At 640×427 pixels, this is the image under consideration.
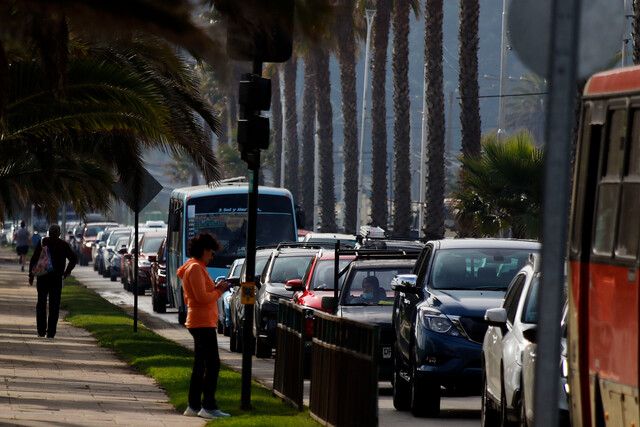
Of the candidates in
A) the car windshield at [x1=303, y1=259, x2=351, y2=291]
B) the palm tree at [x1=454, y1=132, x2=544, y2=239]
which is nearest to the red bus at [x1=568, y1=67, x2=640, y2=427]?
the car windshield at [x1=303, y1=259, x2=351, y2=291]

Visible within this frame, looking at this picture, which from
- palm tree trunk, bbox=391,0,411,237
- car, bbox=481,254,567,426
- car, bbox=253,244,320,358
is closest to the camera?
car, bbox=481,254,567,426

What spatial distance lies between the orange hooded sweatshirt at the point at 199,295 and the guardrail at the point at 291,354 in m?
0.92

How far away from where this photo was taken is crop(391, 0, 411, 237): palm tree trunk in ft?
137

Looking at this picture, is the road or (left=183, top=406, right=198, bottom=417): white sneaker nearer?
(left=183, top=406, right=198, bottom=417): white sneaker

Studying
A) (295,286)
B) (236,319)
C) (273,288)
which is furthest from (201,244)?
(236,319)

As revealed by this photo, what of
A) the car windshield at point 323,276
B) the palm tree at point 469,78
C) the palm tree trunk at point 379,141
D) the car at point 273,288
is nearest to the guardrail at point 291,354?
the car windshield at point 323,276

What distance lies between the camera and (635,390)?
782 cm

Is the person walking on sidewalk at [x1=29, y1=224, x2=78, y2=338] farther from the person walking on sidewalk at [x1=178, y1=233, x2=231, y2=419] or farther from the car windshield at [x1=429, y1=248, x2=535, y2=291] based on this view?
the person walking on sidewalk at [x1=178, y1=233, x2=231, y2=419]

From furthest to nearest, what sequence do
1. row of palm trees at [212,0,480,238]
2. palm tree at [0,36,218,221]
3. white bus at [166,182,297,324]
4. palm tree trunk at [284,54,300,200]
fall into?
palm tree trunk at [284,54,300,200]
row of palm trees at [212,0,480,238]
white bus at [166,182,297,324]
palm tree at [0,36,218,221]

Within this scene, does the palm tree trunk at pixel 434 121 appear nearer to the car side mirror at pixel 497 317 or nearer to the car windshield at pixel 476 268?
the car windshield at pixel 476 268

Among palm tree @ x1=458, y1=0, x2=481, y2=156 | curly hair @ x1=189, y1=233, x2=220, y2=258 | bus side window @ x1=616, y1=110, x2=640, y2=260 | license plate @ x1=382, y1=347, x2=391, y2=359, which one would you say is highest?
palm tree @ x1=458, y1=0, x2=481, y2=156

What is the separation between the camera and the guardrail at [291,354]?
13.0 m

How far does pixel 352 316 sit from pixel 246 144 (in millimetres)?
3486

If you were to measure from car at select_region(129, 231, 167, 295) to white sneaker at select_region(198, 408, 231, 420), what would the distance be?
2689cm
